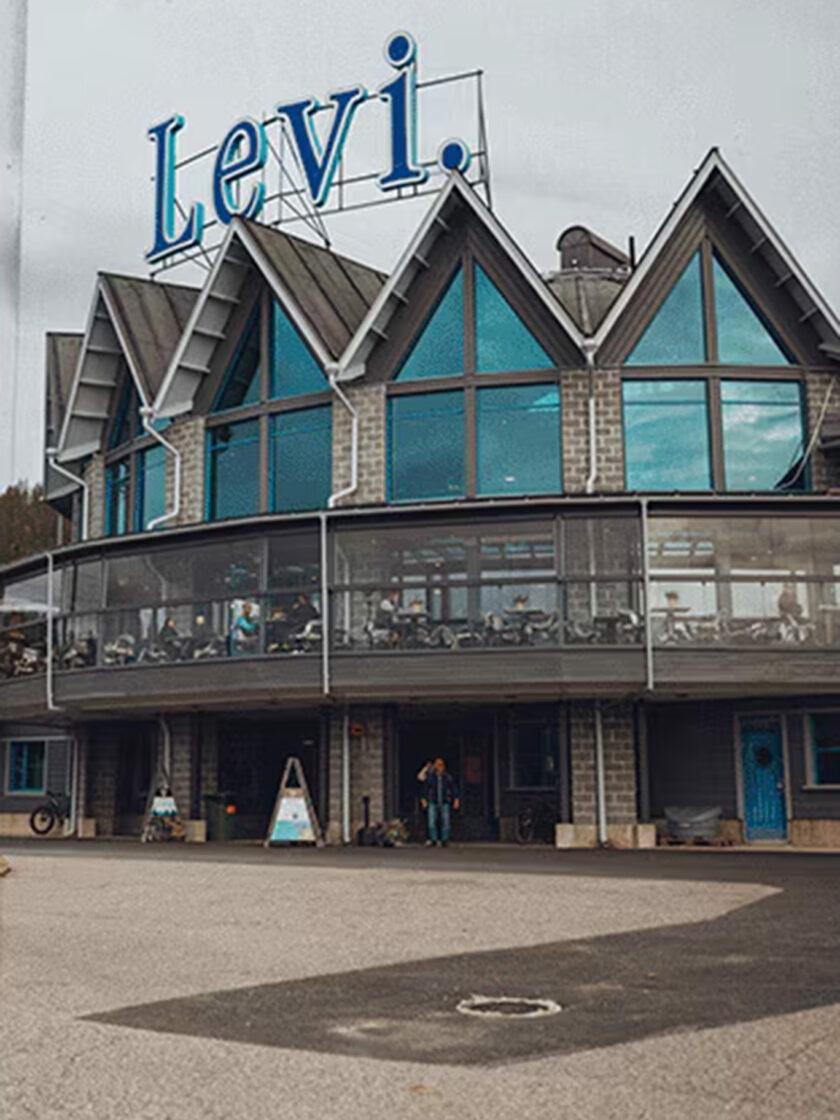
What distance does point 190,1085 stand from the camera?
20.6 feet

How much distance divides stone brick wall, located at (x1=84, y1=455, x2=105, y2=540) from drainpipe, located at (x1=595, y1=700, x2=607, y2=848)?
14298 millimetres

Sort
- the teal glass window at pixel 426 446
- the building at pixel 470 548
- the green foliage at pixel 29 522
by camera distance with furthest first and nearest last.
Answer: the green foliage at pixel 29 522, the teal glass window at pixel 426 446, the building at pixel 470 548

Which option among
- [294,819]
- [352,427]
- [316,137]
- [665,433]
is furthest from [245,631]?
[316,137]

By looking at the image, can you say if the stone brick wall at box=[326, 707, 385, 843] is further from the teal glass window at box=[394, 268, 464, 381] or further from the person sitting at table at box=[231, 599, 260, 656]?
the teal glass window at box=[394, 268, 464, 381]

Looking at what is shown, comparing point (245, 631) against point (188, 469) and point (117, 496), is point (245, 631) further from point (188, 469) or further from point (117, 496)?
point (117, 496)

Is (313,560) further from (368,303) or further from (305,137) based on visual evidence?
(305,137)

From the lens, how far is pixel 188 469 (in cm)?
3061

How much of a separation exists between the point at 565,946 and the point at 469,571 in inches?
512

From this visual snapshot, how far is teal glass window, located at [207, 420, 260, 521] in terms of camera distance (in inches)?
1174

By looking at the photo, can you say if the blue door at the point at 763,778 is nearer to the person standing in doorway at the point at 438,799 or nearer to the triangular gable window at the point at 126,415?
the person standing in doorway at the point at 438,799

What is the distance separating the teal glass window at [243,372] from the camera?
3038 centimetres

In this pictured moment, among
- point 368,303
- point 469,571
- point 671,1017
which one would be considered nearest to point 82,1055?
point 671,1017

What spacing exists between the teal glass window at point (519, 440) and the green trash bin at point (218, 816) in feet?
26.9

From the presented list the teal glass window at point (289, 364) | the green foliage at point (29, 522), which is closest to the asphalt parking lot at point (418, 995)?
the teal glass window at point (289, 364)
